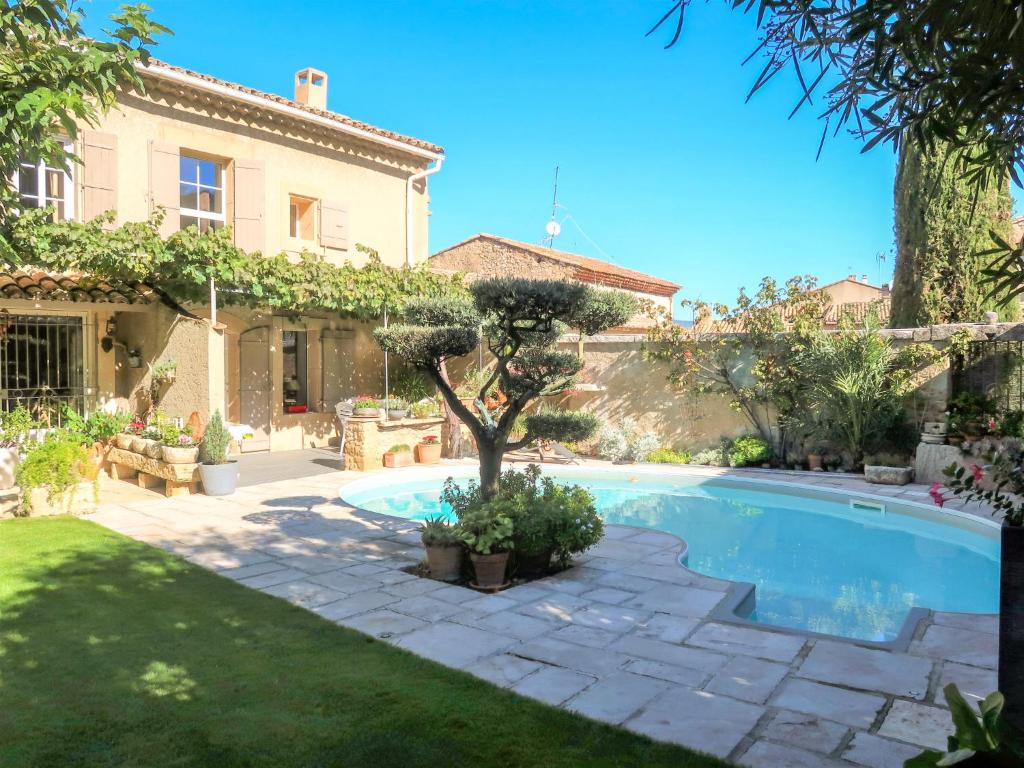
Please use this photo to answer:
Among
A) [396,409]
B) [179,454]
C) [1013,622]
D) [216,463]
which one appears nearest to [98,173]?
[179,454]

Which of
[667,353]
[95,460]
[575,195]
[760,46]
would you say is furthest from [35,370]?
[575,195]

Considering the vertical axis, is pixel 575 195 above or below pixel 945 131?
above

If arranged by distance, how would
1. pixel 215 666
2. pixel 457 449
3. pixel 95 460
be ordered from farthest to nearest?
pixel 457 449 < pixel 95 460 < pixel 215 666

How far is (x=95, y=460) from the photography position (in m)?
11.0

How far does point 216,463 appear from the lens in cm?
1013

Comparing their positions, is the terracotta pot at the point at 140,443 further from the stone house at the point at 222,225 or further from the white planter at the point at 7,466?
the white planter at the point at 7,466

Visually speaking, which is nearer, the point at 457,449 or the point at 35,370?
the point at 35,370

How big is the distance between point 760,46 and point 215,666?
434cm

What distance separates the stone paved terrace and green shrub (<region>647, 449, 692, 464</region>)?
6.10 metres

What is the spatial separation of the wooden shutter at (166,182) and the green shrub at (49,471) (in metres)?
4.35

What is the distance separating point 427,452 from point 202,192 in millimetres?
6123

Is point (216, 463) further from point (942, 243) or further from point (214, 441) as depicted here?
point (942, 243)

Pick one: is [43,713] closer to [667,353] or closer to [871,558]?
[871,558]

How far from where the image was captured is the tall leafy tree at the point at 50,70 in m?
3.34
